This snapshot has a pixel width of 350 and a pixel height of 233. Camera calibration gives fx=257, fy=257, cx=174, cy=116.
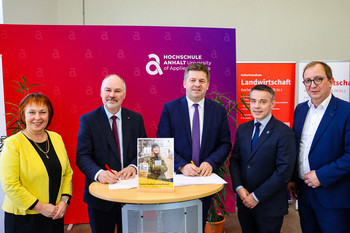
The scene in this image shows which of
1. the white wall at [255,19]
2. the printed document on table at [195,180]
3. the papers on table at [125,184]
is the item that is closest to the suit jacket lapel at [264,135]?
the printed document on table at [195,180]

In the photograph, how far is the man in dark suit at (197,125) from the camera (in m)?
2.14

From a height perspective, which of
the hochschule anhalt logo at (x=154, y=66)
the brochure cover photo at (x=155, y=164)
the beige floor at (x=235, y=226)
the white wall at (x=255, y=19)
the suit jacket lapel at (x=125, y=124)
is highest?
the white wall at (x=255, y=19)

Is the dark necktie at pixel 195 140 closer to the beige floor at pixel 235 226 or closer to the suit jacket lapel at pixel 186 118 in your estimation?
the suit jacket lapel at pixel 186 118

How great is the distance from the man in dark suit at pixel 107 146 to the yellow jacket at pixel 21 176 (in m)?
0.28

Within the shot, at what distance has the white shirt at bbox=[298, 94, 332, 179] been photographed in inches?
79.3

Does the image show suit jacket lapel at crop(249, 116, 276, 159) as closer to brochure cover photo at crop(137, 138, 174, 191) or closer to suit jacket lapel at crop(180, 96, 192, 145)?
suit jacket lapel at crop(180, 96, 192, 145)

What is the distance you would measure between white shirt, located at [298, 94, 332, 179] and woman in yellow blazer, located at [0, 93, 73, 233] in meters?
1.84

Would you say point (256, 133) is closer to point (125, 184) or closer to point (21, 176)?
point (125, 184)

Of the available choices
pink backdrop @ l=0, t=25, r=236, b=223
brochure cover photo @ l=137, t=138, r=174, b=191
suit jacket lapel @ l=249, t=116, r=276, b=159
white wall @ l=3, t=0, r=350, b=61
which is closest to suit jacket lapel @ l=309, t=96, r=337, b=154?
suit jacket lapel @ l=249, t=116, r=276, b=159

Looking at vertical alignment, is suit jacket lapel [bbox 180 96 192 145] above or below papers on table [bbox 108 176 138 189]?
above

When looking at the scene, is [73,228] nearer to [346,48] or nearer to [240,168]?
[240,168]

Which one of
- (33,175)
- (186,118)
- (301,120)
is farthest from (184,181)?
(301,120)

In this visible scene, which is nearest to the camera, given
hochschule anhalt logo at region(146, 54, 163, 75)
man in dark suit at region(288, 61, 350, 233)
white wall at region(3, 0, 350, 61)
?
man in dark suit at region(288, 61, 350, 233)

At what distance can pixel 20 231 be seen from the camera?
69.4 inches
